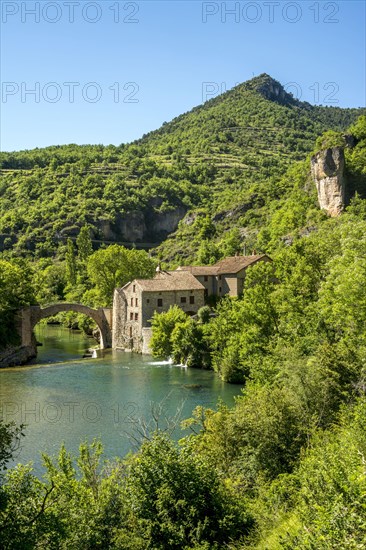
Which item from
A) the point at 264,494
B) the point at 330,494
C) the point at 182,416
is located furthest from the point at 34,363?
the point at 330,494

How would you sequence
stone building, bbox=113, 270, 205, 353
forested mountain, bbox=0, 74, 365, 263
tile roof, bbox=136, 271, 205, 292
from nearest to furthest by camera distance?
1. stone building, bbox=113, 270, 205, 353
2. tile roof, bbox=136, 271, 205, 292
3. forested mountain, bbox=0, 74, 365, 263

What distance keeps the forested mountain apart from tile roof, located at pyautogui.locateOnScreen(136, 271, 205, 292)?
23.9 meters

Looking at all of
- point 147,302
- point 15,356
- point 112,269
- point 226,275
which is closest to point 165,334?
point 147,302

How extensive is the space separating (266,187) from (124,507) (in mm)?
89929

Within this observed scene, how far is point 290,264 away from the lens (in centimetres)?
4122

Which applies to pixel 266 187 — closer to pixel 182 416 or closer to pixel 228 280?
pixel 228 280

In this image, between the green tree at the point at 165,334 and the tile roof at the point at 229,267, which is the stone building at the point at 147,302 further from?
the green tree at the point at 165,334

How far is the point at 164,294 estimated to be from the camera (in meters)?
57.0

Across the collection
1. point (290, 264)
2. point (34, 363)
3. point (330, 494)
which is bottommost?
point (34, 363)

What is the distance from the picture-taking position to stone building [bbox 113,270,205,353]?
56.5 meters

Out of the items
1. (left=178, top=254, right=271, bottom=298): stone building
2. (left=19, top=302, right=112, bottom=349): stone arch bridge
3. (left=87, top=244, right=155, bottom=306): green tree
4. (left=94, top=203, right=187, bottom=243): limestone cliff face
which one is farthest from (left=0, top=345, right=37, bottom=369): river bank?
(left=94, top=203, right=187, bottom=243): limestone cliff face

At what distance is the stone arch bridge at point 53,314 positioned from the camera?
54594mm

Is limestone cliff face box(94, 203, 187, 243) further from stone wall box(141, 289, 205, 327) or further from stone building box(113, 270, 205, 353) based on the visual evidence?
stone wall box(141, 289, 205, 327)

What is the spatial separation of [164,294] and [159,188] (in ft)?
314
